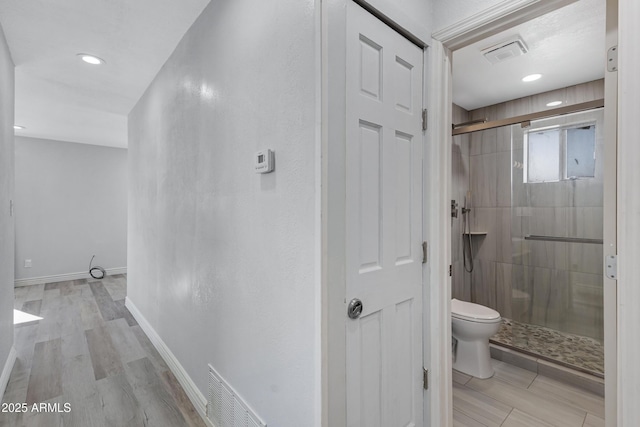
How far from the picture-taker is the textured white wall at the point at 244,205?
1083 mm

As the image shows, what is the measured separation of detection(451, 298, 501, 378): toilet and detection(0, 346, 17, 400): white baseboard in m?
3.25

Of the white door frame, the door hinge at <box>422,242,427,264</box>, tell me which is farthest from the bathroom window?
the door hinge at <box>422,242,427,264</box>

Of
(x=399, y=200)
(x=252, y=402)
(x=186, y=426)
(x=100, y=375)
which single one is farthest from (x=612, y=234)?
(x=100, y=375)

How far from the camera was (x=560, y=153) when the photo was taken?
2758 millimetres

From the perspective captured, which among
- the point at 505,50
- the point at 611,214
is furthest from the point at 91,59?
the point at 611,214

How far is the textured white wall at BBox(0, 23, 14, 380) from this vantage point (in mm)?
2080

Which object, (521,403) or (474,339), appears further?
(474,339)

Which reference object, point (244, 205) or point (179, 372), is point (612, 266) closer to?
point (244, 205)

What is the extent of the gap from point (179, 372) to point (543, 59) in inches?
143

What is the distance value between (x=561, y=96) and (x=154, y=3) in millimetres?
3457

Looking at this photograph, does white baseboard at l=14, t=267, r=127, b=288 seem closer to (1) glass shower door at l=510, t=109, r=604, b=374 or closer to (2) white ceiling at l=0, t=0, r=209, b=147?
(2) white ceiling at l=0, t=0, r=209, b=147

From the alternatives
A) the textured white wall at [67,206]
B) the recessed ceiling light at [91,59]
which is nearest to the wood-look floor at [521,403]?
the recessed ceiling light at [91,59]

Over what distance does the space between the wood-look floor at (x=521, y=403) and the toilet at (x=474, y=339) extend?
7cm

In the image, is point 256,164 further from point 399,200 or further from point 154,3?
point 154,3
